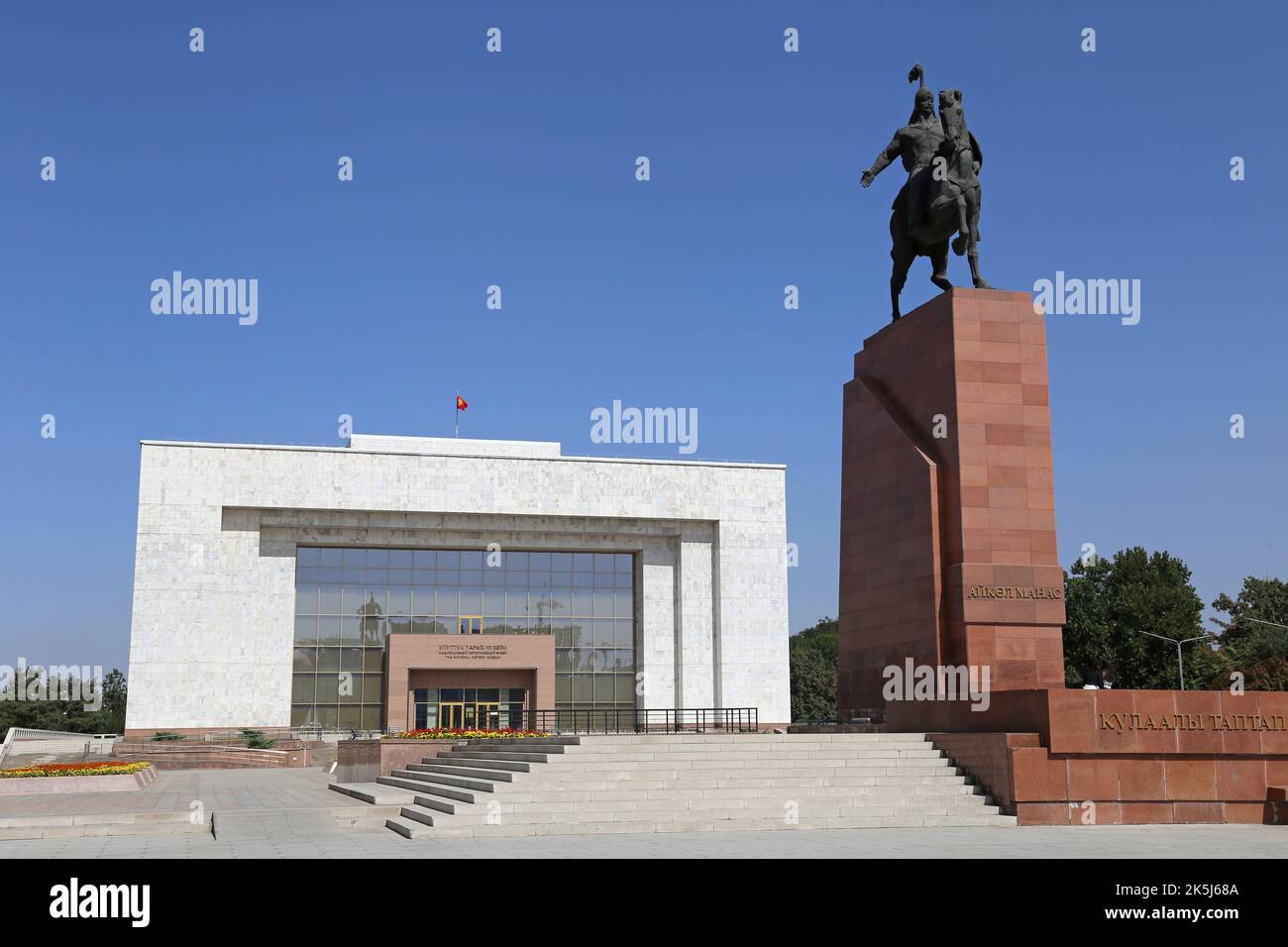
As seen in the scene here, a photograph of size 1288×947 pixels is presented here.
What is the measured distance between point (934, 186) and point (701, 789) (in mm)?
10959

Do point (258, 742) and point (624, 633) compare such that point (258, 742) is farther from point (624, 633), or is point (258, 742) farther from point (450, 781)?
point (450, 781)

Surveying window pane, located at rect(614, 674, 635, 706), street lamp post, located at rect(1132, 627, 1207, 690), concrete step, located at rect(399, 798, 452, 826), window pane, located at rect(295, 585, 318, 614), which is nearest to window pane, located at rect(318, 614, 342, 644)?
window pane, located at rect(295, 585, 318, 614)

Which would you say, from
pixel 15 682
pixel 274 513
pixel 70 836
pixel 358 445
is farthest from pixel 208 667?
pixel 15 682

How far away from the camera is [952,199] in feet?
68.6

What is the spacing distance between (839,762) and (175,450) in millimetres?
37128

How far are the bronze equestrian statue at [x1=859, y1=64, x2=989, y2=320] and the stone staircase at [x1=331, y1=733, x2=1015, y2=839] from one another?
8.06 metres

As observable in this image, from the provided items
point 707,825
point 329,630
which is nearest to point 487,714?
point 329,630

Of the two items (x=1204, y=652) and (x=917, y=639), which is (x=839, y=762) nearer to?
(x=917, y=639)

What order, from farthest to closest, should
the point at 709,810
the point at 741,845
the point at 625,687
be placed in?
the point at 625,687
the point at 709,810
the point at 741,845

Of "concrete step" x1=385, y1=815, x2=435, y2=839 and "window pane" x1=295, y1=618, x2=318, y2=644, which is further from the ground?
"window pane" x1=295, y1=618, x2=318, y2=644

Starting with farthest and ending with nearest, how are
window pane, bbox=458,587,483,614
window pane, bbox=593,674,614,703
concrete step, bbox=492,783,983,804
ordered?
window pane, bbox=593,674,614,703
window pane, bbox=458,587,483,614
concrete step, bbox=492,783,983,804

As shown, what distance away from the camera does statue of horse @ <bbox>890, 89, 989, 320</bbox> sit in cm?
2089

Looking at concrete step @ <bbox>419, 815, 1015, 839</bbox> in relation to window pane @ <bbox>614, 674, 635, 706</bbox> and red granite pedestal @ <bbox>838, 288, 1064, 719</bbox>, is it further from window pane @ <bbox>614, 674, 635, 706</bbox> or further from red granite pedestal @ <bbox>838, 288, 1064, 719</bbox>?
window pane @ <bbox>614, 674, 635, 706</bbox>

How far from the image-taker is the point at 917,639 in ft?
63.7
